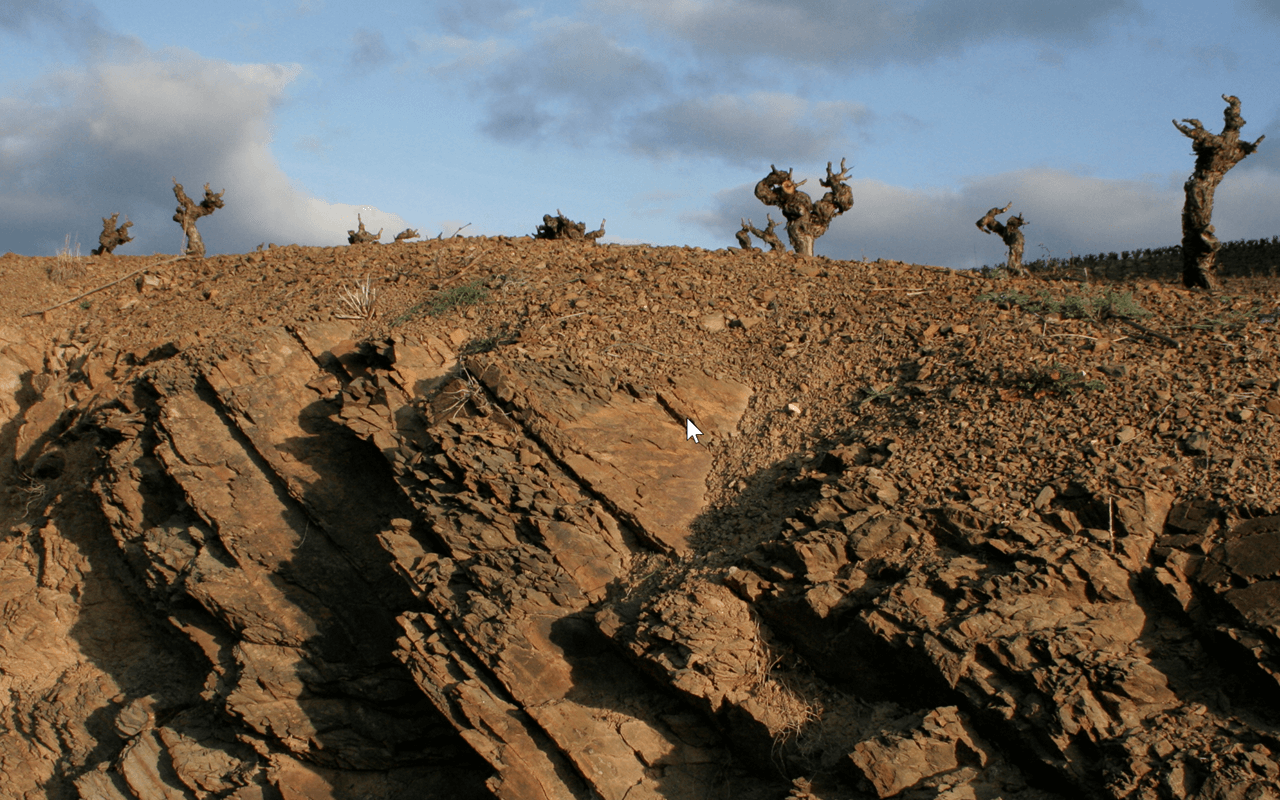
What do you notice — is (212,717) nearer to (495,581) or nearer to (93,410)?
(495,581)

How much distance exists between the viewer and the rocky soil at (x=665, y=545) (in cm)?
488

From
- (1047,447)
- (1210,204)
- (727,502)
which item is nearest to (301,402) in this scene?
(727,502)

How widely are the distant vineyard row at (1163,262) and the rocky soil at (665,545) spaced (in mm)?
3703

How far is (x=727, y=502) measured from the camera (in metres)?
7.09

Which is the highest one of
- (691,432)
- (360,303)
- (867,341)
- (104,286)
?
(104,286)

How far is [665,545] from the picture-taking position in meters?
6.74

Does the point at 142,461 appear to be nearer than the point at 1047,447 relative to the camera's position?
No

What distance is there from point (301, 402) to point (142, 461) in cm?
190

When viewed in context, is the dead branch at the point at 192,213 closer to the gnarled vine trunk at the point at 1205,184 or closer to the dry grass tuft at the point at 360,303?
the dry grass tuft at the point at 360,303

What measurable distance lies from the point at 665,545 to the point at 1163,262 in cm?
1203

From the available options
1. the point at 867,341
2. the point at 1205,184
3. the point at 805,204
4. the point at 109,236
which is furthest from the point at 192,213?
the point at 1205,184

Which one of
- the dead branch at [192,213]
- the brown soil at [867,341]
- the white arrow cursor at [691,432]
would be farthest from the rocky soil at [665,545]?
the dead branch at [192,213]

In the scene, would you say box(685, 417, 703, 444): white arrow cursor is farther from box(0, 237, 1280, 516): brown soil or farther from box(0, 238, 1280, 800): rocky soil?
box(0, 237, 1280, 516): brown soil

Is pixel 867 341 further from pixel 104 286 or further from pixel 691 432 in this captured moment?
pixel 104 286
